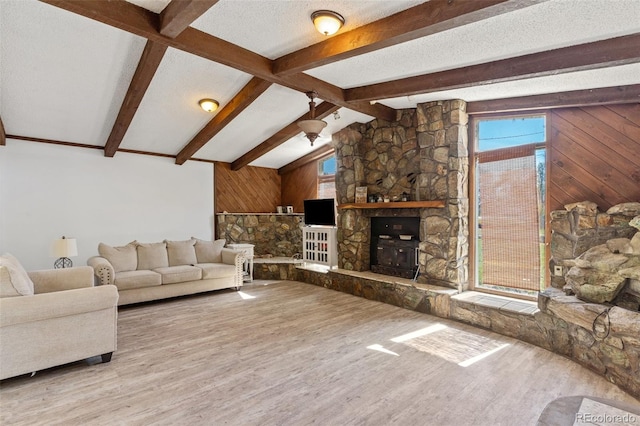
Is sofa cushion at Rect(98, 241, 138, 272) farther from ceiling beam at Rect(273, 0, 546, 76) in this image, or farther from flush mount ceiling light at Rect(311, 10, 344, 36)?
flush mount ceiling light at Rect(311, 10, 344, 36)

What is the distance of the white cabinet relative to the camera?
6.42 metres

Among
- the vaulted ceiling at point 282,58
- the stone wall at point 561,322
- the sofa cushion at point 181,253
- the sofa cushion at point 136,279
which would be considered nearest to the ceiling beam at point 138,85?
the vaulted ceiling at point 282,58

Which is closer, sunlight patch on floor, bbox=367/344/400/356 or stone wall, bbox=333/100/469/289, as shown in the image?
sunlight patch on floor, bbox=367/344/400/356

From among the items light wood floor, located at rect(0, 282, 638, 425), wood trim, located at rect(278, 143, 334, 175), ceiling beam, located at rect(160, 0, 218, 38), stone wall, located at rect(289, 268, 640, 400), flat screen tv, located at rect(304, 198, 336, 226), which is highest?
ceiling beam, located at rect(160, 0, 218, 38)

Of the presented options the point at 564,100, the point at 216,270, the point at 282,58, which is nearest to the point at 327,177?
the point at 216,270

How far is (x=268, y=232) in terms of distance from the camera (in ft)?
25.7

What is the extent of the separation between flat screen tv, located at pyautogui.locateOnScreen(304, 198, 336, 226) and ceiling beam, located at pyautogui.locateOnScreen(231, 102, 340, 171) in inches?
54.7

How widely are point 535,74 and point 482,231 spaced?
2309 mm

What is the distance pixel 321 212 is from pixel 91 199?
4157 mm

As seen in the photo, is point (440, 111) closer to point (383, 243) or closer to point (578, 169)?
point (578, 169)

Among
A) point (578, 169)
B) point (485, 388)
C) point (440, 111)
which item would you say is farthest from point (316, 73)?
point (485, 388)

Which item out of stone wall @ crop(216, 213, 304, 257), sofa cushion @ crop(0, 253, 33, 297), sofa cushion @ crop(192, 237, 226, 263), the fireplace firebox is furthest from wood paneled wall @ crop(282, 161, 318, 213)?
sofa cushion @ crop(0, 253, 33, 297)

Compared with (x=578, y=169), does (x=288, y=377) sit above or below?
below

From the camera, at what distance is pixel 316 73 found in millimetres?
3971
